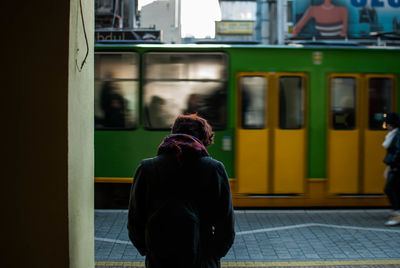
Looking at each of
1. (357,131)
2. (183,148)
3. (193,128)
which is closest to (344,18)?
(357,131)

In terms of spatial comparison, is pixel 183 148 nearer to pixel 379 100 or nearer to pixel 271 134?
pixel 271 134

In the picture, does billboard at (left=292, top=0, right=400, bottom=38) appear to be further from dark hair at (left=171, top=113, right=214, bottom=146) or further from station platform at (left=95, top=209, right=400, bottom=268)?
dark hair at (left=171, top=113, right=214, bottom=146)

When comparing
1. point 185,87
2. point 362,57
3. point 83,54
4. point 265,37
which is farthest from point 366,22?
point 83,54

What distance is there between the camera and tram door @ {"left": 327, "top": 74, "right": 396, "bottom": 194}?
800cm

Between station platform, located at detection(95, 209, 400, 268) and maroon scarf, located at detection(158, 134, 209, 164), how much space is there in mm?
3001

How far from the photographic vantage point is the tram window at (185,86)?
310 inches

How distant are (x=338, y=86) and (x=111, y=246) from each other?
520 centimetres

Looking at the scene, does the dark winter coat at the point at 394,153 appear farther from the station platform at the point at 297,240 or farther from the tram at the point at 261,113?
the tram at the point at 261,113

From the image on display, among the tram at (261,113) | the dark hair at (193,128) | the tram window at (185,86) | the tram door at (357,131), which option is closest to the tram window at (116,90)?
the tram at (261,113)

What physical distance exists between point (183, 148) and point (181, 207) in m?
0.34

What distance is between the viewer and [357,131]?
8.04m

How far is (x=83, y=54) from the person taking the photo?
3.11 meters
